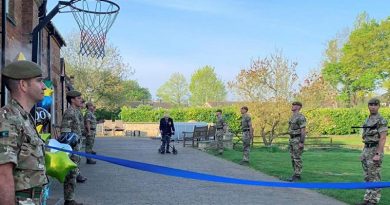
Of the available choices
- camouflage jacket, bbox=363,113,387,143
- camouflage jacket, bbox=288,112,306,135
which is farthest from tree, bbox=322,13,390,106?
camouflage jacket, bbox=363,113,387,143

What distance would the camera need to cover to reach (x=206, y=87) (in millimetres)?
82875

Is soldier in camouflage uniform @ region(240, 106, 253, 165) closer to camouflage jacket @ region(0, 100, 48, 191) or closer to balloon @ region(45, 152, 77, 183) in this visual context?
balloon @ region(45, 152, 77, 183)

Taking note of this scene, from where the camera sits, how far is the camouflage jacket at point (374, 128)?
8.52 meters

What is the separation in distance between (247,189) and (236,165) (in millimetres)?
4856

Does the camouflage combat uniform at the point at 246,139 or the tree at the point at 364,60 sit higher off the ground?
the tree at the point at 364,60

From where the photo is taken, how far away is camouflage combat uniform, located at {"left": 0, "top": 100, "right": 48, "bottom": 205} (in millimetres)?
2965

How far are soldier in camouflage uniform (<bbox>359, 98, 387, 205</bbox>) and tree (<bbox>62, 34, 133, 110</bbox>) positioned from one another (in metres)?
39.1

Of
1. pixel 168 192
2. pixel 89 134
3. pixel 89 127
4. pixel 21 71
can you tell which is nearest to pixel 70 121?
pixel 168 192

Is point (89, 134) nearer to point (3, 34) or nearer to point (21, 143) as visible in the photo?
point (3, 34)

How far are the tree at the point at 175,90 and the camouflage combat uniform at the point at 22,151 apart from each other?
83.3 meters

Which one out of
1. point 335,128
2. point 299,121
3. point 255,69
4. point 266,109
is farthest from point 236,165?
point 335,128

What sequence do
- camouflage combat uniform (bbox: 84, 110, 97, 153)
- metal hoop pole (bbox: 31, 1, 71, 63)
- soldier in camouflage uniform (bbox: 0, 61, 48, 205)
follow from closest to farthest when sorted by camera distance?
soldier in camouflage uniform (bbox: 0, 61, 48, 205) → metal hoop pole (bbox: 31, 1, 71, 63) → camouflage combat uniform (bbox: 84, 110, 97, 153)

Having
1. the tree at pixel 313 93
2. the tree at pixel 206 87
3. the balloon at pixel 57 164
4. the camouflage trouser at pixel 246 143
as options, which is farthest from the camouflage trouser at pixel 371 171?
the tree at pixel 206 87

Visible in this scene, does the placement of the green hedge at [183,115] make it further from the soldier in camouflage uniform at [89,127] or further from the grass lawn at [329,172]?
the soldier in camouflage uniform at [89,127]
